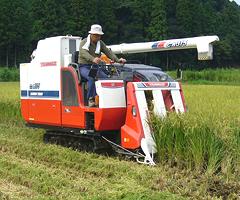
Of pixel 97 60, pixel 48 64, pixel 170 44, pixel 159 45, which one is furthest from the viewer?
pixel 48 64

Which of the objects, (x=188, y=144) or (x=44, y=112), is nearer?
(x=188, y=144)

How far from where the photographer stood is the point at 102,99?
7.88 metres

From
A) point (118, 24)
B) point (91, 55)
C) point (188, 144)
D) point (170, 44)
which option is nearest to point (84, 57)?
point (91, 55)

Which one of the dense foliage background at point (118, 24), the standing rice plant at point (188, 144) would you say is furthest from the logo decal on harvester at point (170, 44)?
the dense foliage background at point (118, 24)

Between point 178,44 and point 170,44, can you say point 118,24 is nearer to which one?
point 170,44

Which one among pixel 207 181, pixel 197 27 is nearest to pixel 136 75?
pixel 207 181

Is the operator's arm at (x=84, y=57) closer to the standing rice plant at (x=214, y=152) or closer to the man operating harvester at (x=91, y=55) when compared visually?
the man operating harvester at (x=91, y=55)

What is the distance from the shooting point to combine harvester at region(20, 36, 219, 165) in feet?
25.5

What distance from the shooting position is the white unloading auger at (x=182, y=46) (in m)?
7.91

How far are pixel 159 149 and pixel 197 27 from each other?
51097 mm

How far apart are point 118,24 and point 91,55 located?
4763cm

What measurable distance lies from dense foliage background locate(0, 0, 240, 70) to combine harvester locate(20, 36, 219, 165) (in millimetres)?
31511

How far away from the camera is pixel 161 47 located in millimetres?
9070

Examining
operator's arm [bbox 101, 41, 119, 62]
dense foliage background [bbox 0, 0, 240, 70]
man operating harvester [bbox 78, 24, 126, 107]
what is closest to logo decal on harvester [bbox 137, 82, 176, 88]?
man operating harvester [bbox 78, 24, 126, 107]
